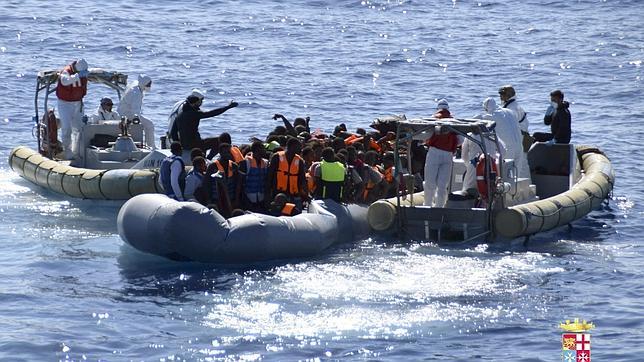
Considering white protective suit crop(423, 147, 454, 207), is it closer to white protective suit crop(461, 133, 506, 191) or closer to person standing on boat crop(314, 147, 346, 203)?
white protective suit crop(461, 133, 506, 191)

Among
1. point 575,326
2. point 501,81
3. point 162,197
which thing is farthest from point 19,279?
point 501,81

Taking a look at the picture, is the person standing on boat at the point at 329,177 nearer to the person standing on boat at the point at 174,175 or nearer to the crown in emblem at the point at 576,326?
the person standing on boat at the point at 174,175

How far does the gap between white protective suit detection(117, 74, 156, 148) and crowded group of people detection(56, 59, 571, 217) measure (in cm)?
297

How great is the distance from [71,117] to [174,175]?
661 centimetres

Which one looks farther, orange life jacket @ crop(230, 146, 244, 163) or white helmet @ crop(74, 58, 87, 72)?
white helmet @ crop(74, 58, 87, 72)

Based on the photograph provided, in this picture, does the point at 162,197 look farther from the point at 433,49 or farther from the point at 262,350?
the point at 433,49

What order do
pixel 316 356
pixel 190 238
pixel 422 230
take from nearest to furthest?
pixel 316 356, pixel 190 238, pixel 422 230

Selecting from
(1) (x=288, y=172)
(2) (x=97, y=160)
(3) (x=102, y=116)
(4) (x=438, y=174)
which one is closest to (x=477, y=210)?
(4) (x=438, y=174)

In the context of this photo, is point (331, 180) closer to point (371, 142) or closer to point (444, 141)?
point (444, 141)

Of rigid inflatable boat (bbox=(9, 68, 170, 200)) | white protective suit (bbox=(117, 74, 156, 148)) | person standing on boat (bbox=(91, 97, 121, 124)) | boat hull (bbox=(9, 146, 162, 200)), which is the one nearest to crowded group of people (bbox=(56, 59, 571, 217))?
boat hull (bbox=(9, 146, 162, 200))

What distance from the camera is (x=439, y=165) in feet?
67.4

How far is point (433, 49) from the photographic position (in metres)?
45.9

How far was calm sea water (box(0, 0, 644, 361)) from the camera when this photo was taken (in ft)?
52.2

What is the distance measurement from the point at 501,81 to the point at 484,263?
2222 cm
